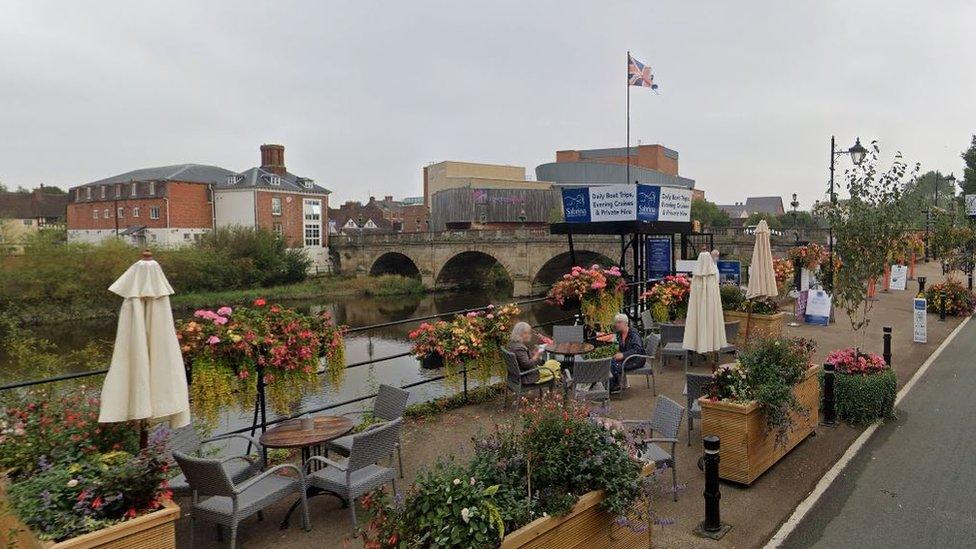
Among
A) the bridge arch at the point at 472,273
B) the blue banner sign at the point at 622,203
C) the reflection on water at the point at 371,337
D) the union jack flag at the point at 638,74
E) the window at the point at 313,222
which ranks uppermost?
the union jack flag at the point at 638,74

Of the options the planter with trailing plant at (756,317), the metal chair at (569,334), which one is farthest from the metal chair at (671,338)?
the planter with trailing plant at (756,317)

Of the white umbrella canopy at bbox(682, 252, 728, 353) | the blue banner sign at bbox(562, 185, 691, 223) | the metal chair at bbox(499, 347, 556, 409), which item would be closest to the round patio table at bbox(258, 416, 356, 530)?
the metal chair at bbox(499, 347, 556, 409)

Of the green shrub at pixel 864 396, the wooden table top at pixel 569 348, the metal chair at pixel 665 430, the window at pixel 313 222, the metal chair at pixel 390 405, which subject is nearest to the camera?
the metal chair at pixel 665 430

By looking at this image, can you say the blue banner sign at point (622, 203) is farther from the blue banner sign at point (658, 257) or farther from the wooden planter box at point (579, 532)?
the wooden planter box at point (579, 532)

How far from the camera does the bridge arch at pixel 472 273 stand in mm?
50156

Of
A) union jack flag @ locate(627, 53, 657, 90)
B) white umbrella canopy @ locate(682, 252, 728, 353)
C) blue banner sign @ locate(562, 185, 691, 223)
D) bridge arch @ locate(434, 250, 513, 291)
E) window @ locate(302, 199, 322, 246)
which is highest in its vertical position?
union jack flag @ locate(627, 53, 657, 90)

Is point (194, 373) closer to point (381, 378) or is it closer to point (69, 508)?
point (69, 508)

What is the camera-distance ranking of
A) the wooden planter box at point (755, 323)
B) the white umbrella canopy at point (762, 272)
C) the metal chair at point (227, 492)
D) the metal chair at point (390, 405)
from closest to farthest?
the metal chair at point (227, 492) → the metal chair at point (390, 405) → the white umbrella canopy at point (762, 272) → the wooden planter box at point (755, 323)

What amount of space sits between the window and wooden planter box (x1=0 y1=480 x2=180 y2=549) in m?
54.1

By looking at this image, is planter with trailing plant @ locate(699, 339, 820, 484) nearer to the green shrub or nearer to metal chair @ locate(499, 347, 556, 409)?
the green shrub

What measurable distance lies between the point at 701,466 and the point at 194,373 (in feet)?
16.2

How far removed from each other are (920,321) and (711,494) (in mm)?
10637

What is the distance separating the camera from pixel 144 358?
4.09 meters

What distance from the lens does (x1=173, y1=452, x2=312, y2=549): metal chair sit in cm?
414
